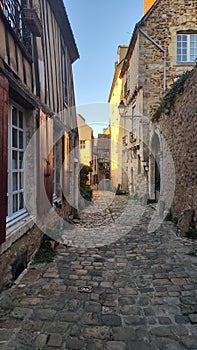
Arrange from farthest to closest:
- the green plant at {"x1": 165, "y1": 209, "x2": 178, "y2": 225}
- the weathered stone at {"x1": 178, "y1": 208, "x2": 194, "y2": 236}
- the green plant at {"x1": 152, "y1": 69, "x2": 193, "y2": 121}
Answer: the green plant at {"x1": 165, "y1": 209, "x2": 178, "y2": 225} → the green plant at {"x1": 152, "y1": 69, "x2": 193, "y2": 121} → the weathered stone at {"x1": 178, "y1": 208, "x2": 194, "y2": 236}

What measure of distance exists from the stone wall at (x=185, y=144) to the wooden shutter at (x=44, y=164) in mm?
3139

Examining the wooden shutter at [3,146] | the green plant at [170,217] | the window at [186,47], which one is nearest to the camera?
the wooden shutter at [3,146]

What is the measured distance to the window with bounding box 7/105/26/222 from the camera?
337 cm

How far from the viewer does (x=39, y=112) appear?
4.14m

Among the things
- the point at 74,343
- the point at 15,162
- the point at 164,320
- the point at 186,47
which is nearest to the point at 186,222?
the point at 164,320

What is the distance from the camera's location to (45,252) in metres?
4.34

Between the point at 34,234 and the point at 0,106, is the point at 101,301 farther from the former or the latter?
the point at 0,106

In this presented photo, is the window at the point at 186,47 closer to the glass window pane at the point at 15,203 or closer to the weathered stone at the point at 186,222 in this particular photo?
the weathered stone at the point at 186,222

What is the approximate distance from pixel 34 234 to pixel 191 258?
8.38ft

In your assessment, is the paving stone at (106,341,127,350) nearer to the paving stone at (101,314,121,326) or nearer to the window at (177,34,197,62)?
the paving stone at (101,314,121,326)

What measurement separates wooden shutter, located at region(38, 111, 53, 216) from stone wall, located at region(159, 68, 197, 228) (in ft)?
10.3

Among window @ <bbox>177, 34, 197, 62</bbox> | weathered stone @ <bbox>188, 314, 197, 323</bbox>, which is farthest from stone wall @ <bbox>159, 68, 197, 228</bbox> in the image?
window @ <bbox>177, 34, 197, 62</bbox>

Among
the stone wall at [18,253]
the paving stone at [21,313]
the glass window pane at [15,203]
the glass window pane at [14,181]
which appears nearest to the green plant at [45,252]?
the stone wall at [18,253]

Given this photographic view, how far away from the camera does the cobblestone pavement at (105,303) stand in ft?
7.21
